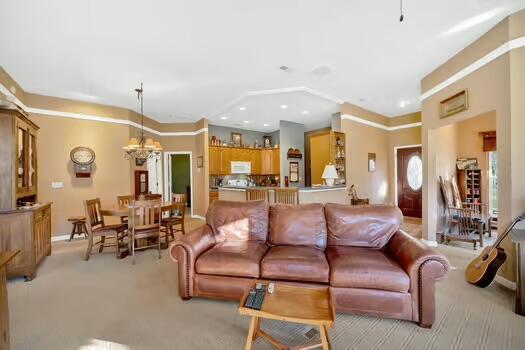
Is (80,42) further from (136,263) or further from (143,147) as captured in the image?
(136,263)

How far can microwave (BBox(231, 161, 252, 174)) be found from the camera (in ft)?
25.9

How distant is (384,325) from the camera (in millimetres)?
2031

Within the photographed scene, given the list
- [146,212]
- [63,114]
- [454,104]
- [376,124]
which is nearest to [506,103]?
[454,104]

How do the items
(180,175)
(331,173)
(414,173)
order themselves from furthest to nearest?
(180,175)
(414,173)
(331,173)

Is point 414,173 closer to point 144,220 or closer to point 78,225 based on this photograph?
point 144,220

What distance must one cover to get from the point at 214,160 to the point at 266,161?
2.03m

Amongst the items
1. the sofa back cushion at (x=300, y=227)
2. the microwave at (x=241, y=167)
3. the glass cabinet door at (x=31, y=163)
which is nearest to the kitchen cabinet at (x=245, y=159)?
the microwave at (x=241, y=167)

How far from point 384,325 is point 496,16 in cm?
350

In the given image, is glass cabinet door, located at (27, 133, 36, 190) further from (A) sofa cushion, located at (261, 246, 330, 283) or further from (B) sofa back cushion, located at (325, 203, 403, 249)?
(B) sofa back cushion, located at (325, 203, 403, 249)

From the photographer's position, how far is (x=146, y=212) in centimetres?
392

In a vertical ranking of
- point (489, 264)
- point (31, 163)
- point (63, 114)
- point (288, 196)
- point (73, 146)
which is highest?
point (63, 114)

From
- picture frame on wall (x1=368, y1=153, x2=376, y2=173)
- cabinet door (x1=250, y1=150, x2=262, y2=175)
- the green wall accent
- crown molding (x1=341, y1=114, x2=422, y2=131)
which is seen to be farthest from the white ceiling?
the green wall accent

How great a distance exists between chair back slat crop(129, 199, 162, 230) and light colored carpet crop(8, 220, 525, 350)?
102cm

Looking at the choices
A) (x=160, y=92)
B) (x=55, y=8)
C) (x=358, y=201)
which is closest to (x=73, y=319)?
A: (x=55, y=8)
